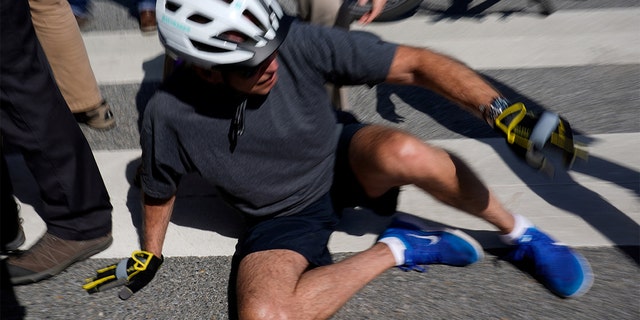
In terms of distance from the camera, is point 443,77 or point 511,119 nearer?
point 511,119

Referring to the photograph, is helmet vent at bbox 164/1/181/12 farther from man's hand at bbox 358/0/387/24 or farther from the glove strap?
the glove strap

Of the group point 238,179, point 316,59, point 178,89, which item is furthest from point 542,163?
point 178,89

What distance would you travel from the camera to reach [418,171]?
2508mm

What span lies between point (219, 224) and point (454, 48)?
79.9 inches

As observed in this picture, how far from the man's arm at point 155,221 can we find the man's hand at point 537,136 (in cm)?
142

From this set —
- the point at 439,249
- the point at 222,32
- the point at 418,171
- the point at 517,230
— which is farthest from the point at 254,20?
the point at 517,230

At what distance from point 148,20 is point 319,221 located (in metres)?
2.61

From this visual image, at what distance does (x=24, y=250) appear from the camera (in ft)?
9.87

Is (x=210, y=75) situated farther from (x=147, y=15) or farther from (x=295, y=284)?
(x=147, y=15)

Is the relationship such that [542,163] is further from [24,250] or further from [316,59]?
[24,250]

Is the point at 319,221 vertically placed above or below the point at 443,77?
below

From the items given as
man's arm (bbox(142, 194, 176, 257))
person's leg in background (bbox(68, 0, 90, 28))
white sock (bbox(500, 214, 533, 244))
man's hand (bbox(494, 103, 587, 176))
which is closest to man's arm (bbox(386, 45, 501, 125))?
man's hand (bbox(494, 103, 587, 176))

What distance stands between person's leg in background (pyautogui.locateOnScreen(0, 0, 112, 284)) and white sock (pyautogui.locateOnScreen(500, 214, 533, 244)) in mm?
1736

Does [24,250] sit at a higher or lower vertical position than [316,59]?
lower
